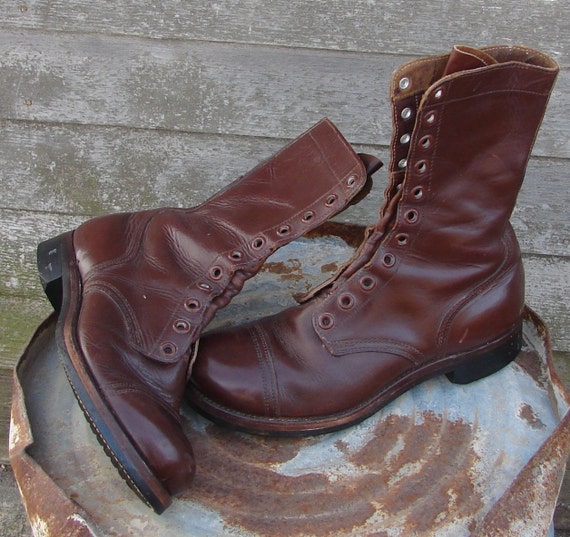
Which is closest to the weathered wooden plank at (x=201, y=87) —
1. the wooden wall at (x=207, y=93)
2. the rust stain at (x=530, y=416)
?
the wooden wall at (x=207, y=93)

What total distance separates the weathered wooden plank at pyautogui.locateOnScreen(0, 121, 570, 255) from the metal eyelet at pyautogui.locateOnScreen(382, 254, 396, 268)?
1.65ft

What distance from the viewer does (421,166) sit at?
0.75 meters

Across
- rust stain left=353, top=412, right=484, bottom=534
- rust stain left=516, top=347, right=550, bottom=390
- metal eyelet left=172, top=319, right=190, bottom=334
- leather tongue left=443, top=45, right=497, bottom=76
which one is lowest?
rust stain left=353, top=412, right=484, bottom=534

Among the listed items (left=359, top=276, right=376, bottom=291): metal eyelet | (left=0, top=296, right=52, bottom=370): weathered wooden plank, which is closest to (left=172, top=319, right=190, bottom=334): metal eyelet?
(left=359, top=276, right=376, bottom=291): metal eyelet

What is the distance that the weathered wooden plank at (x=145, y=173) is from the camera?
4.19 feet

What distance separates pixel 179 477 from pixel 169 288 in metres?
0.23

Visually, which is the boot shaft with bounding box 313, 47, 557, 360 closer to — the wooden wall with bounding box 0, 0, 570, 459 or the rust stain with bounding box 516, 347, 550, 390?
the rust stain with bounding box 516, 347, 550, 390

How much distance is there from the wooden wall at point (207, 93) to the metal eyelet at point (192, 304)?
0.55 m

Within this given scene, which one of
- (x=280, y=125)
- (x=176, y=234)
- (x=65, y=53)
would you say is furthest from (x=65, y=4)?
(x=176, y=234)

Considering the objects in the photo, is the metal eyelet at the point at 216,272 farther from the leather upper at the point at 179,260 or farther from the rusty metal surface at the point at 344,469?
the rusty metal surface at the point at 344,469

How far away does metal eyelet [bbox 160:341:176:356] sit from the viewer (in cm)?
74

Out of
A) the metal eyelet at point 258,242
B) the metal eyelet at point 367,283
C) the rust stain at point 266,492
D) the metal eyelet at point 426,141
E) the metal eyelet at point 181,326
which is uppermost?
the metal eyelet at point 426,141

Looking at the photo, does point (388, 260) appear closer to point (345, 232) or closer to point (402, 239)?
point (402, 239)

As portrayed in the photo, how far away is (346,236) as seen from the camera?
1139 millimetres
